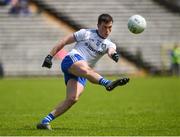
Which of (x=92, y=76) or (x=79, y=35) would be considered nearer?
(x=92, y=76)

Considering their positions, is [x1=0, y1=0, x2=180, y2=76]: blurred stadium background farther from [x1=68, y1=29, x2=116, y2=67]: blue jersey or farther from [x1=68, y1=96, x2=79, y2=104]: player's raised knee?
[x1=68, y1=96, x2=79, y2=104]: player's raised knee

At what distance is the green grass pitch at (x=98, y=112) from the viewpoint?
1194 cm

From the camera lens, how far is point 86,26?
137 ft

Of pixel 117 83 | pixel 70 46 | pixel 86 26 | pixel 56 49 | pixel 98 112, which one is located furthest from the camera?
pixel 86 26

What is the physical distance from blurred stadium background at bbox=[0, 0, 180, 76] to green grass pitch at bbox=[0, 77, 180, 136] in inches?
437

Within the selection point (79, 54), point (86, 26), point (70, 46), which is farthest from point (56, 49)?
point (86, 26)

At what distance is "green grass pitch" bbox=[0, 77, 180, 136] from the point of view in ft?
39.2

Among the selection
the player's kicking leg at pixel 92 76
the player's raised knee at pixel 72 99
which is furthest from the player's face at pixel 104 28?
the player's raised knee at pixel 72 99

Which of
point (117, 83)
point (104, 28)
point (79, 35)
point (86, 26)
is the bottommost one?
point (86, 26)

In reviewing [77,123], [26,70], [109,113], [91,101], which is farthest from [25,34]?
[77,123]

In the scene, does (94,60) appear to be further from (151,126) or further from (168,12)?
(168,12)

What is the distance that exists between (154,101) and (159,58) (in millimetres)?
19639

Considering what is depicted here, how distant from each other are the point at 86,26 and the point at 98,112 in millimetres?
25093

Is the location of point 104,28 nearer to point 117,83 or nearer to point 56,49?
point 56,49
